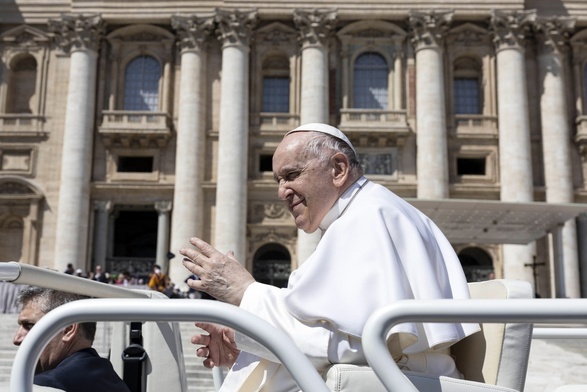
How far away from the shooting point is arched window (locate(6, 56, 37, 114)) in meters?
26.5

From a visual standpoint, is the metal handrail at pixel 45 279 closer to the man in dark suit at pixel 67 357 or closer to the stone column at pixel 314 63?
the man in dark suit at pixel 67 357

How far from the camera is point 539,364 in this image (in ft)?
38.6

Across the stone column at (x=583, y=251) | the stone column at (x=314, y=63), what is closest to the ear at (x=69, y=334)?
the stone column at (x=314, y=63)

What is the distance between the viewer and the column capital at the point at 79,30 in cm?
2577

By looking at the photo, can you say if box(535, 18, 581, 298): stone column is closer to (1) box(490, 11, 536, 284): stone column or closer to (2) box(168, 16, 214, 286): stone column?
(1) box(490, 11, 536, 284): stone column

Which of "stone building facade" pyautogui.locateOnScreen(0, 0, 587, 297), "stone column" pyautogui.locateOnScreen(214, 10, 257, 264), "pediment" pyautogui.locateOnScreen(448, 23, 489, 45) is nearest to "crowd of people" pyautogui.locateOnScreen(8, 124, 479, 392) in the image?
"stone column" pyautogui.locateOnScreen(214, 10, 257, 264)

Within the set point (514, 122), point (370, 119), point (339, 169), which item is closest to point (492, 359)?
point (339, 169)

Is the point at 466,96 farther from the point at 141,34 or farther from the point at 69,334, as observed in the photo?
the point at 69,334

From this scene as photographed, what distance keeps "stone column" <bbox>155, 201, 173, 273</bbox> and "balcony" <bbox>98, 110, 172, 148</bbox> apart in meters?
2.42

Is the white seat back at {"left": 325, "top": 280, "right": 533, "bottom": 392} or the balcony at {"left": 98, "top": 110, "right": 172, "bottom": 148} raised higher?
the balcony at {"left": 98, "top": 110, "right": 172, "bottom": 148}

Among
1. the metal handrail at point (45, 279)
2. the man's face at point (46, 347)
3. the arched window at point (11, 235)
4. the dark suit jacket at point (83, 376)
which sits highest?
the arched window at point (11, 235)

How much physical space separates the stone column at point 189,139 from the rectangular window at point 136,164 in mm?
1746

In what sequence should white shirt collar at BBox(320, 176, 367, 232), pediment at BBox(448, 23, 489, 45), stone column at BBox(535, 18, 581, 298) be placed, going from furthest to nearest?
pediment at BBox(448, 23, 489, 45), stone column at BBox(535, 18, 581, 298), white shirt collar at BBox(320, 176, 367, 232)

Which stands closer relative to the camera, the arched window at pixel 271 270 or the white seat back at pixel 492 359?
the white seat back at pixel 492 359
